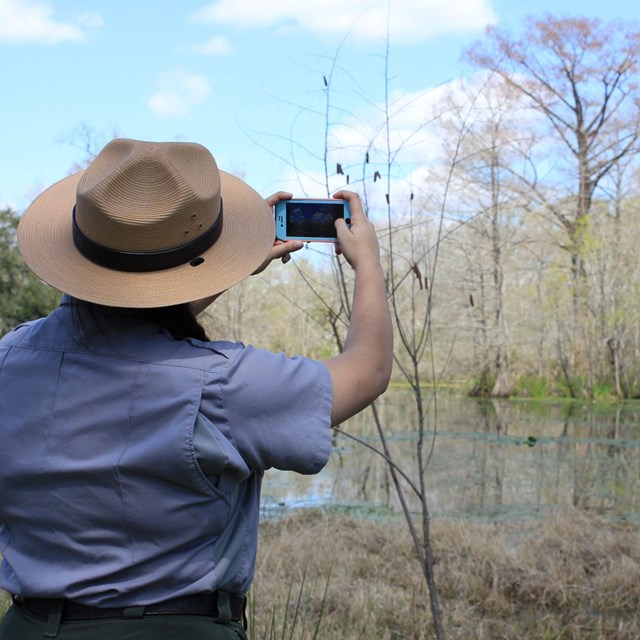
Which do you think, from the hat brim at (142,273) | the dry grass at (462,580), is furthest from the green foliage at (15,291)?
the hat brim at (142,273)

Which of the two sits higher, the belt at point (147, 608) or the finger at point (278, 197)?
the finger at point (278, 197)

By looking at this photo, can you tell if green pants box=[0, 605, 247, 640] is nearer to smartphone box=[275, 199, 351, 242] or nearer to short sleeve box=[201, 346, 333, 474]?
short sleeve box=[201, 346, 333, 474]

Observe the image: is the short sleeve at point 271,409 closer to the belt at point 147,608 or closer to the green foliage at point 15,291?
the belt at point 147,608

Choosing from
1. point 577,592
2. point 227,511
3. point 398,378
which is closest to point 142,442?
point 227,511

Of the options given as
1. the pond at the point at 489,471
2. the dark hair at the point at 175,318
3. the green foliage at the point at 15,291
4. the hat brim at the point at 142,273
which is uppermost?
the hat brim at the point at 142,273

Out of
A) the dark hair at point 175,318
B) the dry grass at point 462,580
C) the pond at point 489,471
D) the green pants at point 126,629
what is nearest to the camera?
the green pants at point 126,629

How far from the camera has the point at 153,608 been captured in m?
1.19

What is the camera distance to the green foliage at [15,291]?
1886cm

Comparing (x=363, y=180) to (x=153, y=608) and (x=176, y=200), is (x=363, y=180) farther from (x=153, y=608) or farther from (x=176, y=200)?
(x=153, y=608)

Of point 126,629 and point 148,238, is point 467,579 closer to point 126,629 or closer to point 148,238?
point 126,629

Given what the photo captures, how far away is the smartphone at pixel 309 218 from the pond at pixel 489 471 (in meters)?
4.90

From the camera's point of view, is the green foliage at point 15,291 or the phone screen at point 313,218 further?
the green foliage at point 15,291

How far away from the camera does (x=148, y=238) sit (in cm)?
124

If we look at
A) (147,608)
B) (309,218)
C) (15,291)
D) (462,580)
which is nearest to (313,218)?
(309,218)
